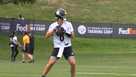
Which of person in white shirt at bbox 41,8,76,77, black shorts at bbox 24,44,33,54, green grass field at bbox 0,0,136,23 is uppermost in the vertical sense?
person in white shirt at bbox 41,8,76,77

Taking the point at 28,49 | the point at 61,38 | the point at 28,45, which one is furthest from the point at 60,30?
the point at 28,49

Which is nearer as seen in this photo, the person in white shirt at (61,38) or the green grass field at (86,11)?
the person in white shirt at (61,38)

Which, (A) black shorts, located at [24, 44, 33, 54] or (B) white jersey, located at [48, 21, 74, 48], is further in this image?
(A) black shorts, located at [24, 44, 33, 54]

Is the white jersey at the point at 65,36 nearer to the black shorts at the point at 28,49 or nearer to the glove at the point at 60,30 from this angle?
the glove at the point at 60,30

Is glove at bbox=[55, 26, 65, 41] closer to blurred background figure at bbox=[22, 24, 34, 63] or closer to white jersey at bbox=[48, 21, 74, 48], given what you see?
white jersey at bbox=[48, 21, 74, 48]

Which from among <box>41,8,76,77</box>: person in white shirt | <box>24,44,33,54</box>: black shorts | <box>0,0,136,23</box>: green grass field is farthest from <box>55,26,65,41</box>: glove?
<box>0,0,136,23</box>: green grass field

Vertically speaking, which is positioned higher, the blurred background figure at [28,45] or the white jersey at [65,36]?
the white jersey at [65,36]

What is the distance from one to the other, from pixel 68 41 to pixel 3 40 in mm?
33039

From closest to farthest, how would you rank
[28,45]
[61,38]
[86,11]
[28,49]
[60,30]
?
[60,30], [61,38], [28,45], [28,49], [86,11]

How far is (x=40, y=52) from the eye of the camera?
44.9 metres

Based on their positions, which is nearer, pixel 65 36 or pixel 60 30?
pixel 60 30

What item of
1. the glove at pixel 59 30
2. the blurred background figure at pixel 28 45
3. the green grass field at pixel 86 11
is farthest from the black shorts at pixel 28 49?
the green grass field at pixel 86 11

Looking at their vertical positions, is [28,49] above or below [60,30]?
below

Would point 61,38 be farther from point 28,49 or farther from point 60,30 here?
point 28,49
